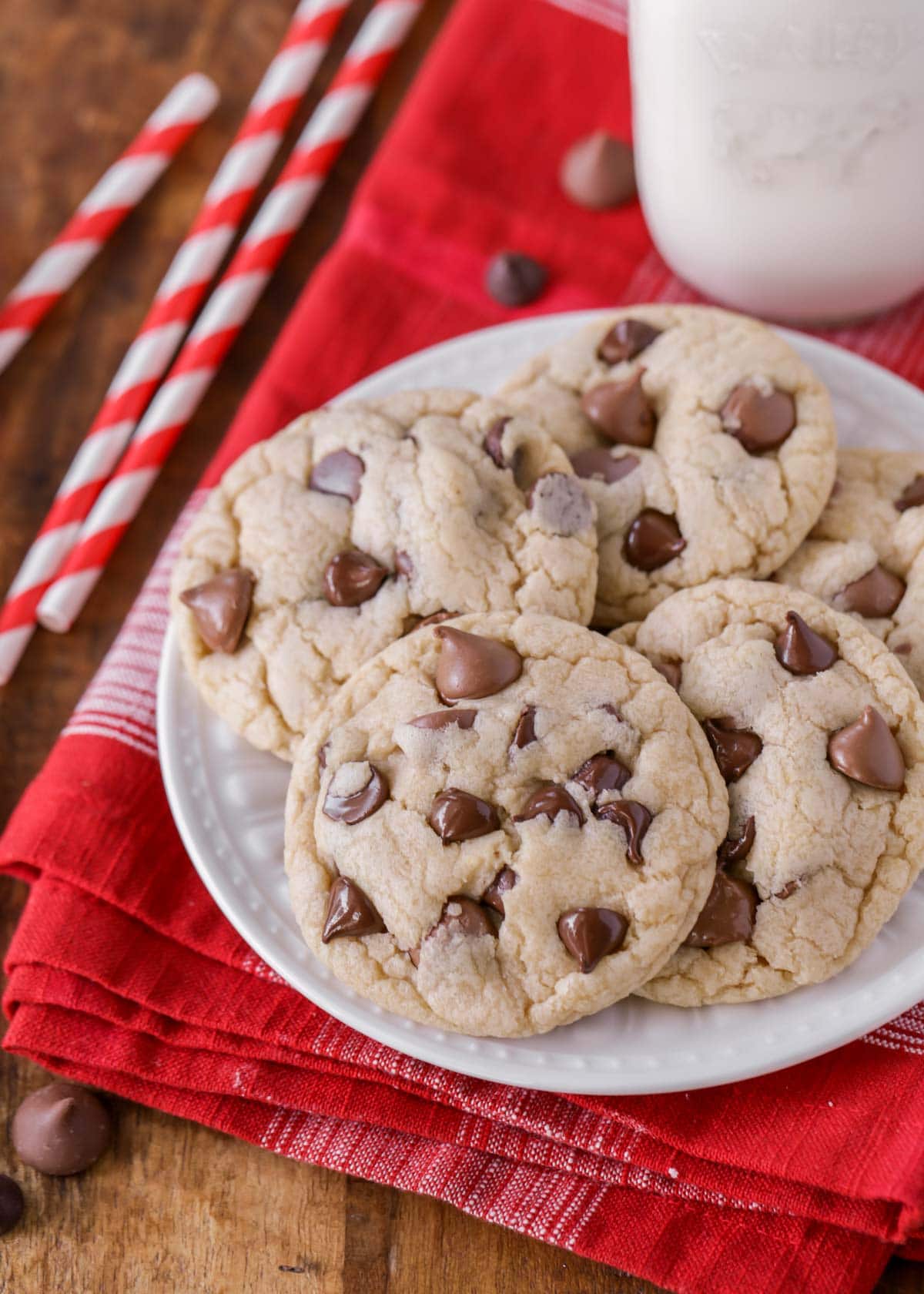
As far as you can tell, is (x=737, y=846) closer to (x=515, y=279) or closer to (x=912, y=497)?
(x=912, y=497)

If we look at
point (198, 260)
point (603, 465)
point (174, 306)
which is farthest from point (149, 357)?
point (603, 465)

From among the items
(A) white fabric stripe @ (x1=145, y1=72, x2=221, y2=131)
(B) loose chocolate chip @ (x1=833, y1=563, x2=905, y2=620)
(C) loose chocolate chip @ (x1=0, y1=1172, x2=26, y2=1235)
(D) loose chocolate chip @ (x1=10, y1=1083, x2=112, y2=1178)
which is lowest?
(C) loose chocolate chip @ (x1=0, y1=1172, x2=26, y2=1235)

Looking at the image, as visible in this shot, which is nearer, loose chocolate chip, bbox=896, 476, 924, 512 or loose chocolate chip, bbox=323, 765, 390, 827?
loose chocolate chip, bbox=323, 765, 390, 827

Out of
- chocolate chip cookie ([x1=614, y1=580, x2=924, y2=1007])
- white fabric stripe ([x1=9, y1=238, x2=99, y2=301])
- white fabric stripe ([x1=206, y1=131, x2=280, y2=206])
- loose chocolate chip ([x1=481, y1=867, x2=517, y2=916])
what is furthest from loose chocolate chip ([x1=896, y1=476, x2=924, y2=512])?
white fabric stripe ([x1=9, y1=238, x2=99, y2=301])

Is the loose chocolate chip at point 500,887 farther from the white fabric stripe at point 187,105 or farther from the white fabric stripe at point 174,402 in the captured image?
the white fabric stripe at point 187,105

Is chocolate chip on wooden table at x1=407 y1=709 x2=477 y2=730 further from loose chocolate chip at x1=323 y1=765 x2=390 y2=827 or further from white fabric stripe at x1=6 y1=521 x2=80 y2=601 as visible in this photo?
white fabric stripe at x1=6 y1=521 x2=80 y2=601

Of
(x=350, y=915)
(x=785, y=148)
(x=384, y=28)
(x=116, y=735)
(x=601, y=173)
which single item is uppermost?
(x=785, y=148)
